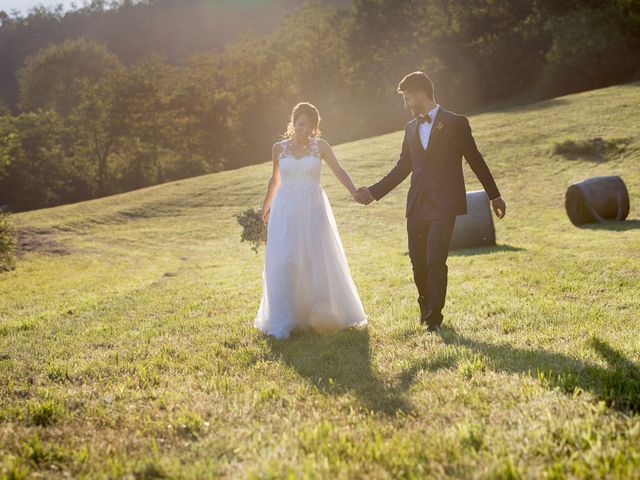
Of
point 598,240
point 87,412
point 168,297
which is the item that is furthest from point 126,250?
point 87,412

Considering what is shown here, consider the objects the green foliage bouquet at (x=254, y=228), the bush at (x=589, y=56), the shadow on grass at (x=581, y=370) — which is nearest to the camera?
the shadow on grass at (x=581, y=370)

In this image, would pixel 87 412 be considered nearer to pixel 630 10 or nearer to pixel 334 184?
pixel 334 184

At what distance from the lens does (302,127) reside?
7.43 metres

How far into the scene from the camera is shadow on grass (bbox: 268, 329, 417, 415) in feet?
14.3

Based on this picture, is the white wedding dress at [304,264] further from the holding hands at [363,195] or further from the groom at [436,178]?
the groom at [436,178]

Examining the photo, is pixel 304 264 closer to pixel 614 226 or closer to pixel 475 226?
pixel 475 226

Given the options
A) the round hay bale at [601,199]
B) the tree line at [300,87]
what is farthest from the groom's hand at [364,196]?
the tree line at [300,87]

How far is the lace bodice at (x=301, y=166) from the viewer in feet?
24.3

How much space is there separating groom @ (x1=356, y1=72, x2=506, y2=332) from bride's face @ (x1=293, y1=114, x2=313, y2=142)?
51.2 inches

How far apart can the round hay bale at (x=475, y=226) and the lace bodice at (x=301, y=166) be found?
795cm

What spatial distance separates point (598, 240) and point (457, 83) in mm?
38856

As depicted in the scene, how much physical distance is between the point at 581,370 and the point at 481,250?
9.98 m

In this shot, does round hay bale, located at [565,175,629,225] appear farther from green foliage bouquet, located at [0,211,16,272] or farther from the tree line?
the tree line

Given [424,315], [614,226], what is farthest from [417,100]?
[614,226]
